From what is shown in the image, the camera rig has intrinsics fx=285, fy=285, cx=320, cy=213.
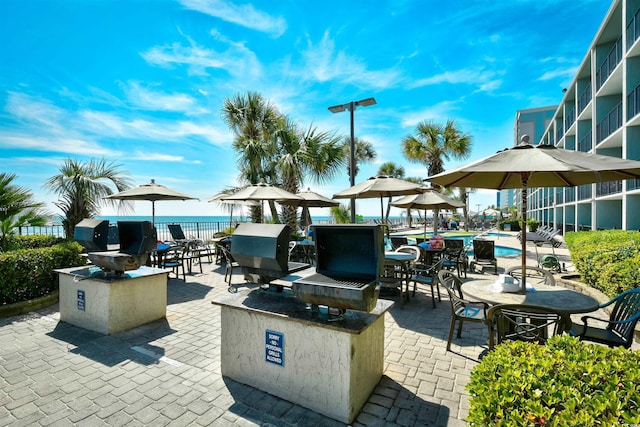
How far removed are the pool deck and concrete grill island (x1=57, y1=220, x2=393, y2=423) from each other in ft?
0.58

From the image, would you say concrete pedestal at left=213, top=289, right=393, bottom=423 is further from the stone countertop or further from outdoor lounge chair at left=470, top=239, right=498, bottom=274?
outdoor lounge chair at left=470, top=239, right=498, bottom=274

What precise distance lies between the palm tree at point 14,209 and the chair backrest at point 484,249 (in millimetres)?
10959

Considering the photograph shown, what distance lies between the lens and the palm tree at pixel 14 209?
19.3ft

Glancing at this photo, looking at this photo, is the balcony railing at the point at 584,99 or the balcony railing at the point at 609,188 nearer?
the balcony railing at the point at 609,188

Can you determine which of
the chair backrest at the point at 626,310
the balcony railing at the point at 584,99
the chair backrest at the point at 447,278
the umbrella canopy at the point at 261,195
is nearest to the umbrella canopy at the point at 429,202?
the umbrella canopy at the point at 261,195

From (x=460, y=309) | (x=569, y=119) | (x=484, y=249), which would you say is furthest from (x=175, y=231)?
(x=569, y=119)

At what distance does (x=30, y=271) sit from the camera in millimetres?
5211

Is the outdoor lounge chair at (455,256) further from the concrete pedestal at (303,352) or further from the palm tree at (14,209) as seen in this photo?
the palm tree at (14,209)

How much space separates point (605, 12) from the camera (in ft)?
41.2

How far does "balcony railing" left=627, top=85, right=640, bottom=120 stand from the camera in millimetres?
10352

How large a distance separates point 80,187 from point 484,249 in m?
11.8

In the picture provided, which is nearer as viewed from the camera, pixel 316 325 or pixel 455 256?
pixel 316 325

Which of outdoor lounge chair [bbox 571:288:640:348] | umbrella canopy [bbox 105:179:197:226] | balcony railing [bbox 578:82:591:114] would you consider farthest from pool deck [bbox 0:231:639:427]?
balcony railing [bbox 578:82:591:114]

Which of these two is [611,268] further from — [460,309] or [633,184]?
[633,184]
